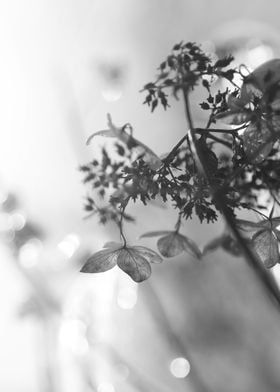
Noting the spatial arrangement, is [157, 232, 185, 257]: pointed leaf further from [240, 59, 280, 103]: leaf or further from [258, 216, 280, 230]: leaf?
[240, 59, 280, 103]: leaf

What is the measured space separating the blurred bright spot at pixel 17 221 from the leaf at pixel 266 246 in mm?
1496

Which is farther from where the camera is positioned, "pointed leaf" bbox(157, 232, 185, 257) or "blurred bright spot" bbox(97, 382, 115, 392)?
"blurred bright spot" bbox(97, 382, 115, 392)

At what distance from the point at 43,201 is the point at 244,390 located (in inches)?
71.9

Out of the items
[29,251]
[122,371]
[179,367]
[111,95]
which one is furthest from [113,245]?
[111,95]

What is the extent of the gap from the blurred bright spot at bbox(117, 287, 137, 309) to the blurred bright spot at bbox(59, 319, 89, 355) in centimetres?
17

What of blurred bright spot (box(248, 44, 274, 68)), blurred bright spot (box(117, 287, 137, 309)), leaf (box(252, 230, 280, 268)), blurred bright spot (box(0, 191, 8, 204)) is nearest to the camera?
leaf (box(252, 230, 280, 268))

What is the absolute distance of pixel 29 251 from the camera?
6.84 feet

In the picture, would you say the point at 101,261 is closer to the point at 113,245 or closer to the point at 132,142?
the point at 113,245

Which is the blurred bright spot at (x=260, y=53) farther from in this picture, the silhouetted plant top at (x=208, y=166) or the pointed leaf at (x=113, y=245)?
the pointed leaf at (x=113, y=245)

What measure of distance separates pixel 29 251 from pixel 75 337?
0.64 metres

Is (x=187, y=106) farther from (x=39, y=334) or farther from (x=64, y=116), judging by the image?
(x=39, y=334)

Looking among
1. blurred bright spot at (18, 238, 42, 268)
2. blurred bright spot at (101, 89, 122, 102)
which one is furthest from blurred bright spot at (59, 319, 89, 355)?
blurred bright spot at (101, 89, 122, 102)

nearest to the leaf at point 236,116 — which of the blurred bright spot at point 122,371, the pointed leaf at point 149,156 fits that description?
the pointed leaf at point 149,156

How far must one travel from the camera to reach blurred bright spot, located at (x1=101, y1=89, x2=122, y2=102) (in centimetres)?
300
